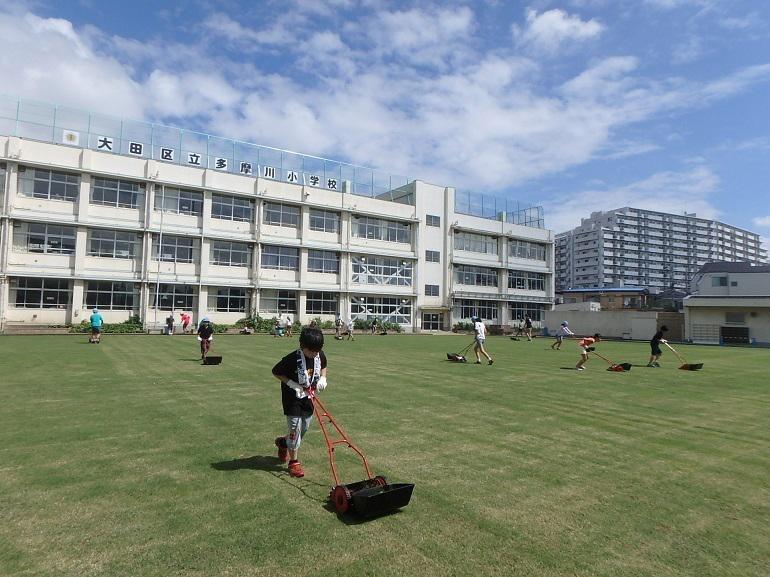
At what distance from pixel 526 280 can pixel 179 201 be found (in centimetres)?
4712

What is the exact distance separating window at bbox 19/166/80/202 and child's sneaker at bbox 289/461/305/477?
42.8 metres

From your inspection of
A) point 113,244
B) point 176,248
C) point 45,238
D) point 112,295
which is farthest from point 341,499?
point 45,238

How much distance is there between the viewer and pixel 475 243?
64.1 metres

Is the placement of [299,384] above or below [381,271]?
below

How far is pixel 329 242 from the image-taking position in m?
51.9

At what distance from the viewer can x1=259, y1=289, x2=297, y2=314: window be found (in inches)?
1905

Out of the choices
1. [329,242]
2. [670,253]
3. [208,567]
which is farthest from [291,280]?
[670,253]

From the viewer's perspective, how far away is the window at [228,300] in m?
45.4

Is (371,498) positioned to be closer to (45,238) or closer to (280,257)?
(45,238)

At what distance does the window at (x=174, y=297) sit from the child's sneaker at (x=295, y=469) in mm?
41030

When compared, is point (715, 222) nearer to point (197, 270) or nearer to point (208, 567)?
point (197, 270)

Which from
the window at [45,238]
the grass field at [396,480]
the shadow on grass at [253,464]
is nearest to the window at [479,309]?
the window at [45,238]

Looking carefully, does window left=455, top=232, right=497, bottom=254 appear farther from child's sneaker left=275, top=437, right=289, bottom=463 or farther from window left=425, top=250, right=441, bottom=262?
child's sneaker left=275, top=437, right=289, bottom=463

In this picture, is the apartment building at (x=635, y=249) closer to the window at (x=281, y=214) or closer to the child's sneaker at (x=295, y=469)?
the window at (x=281, y=214)
